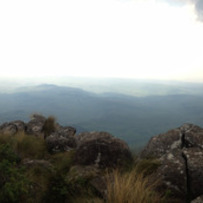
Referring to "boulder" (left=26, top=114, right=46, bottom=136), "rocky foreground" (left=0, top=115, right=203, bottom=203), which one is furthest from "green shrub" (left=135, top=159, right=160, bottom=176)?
"boulder" (left=26, top=114, right=46, bottom=136)

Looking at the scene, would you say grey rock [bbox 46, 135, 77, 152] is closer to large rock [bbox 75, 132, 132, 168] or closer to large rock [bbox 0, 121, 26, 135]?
large rock [bbox 75, 132, 132, 168]

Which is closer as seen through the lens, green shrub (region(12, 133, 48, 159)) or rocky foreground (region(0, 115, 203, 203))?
rocky foreground (region(0, 115, 203, 203))

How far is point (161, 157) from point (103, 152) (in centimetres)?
243

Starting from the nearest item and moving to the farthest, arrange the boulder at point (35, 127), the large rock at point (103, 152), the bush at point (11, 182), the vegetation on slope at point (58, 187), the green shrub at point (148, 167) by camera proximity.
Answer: the vegetation on slope at point (58, 187) < the bush at point (11, 182) < the green shrub at point (148, 167) < the large rock at point (103, 152) < the boulder at point (35, 127)

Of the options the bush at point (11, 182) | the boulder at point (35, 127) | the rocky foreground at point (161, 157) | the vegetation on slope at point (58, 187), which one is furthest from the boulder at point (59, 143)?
the bush at point (11, 182)

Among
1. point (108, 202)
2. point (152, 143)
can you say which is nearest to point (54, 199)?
point (108, 202)

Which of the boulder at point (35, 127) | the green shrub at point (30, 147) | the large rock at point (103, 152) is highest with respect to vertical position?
the large rock at point (103, 152)

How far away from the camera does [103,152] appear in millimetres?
9203

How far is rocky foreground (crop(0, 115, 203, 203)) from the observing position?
6.09m

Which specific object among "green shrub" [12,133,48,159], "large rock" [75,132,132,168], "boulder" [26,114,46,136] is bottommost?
"boulder" [26,114,46,136]

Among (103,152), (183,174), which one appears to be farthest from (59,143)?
(183,174)

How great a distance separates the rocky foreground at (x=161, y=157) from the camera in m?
6.09

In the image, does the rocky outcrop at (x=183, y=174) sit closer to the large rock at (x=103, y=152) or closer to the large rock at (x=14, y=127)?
the large rock at (x=103, y=152)

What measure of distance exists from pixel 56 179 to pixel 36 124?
13593 mm
